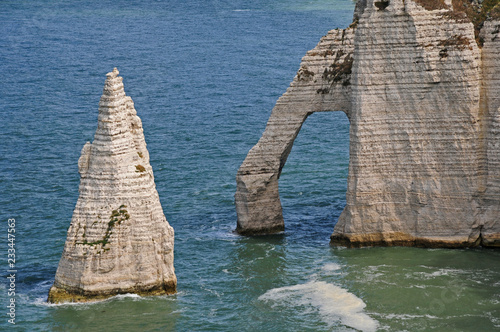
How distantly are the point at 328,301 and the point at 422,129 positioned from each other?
35.2 ft

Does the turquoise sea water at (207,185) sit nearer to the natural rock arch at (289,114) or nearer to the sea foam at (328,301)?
the sea foam at (328,301)

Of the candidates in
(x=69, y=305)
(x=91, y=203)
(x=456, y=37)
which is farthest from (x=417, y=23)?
(x=69, y=305)

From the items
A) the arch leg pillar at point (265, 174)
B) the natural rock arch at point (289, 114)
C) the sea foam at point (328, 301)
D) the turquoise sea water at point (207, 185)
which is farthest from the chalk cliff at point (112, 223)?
the natural rock arch at point (289, 114)

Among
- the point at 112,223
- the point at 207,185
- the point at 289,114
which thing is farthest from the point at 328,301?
the point at 207,185

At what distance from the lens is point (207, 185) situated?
6469 cm

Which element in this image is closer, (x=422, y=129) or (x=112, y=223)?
(x=112, y=223)

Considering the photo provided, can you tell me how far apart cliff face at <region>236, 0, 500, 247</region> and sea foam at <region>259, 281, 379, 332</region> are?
19.9ft

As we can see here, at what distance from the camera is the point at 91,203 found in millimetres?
45125

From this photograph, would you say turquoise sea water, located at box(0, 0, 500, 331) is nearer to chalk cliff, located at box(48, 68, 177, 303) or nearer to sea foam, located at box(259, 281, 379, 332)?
sea foam, located at box(259, 281, 379, 332)

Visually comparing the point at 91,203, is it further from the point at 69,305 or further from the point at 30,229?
the point at 30,229

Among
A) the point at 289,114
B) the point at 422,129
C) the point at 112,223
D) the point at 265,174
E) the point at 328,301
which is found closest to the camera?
the point at 112,223

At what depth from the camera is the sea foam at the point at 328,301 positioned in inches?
1730

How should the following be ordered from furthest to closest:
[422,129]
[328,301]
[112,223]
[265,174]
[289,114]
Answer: [265,174] < [289,114] < [422,129] < [328,301] < [112,223]

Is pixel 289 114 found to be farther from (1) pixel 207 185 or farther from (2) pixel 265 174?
(1) pixel 207 185
